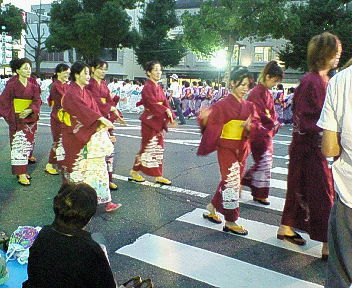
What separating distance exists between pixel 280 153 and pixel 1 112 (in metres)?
5.33

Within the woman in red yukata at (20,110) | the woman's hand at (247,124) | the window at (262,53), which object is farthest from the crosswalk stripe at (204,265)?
the window at (262,53)

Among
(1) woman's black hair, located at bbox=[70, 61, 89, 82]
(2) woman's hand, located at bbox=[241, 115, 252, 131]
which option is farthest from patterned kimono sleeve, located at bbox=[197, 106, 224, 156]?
(1) woman's black hair, located at bbox=[70, 61, 89, 82]

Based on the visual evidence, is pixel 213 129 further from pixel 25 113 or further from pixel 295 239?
pixel 25 113

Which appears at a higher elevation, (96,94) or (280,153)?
(96,94)

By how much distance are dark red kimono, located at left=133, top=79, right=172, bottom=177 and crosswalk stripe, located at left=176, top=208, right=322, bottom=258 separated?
1188mm

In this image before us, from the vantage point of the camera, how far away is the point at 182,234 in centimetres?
414

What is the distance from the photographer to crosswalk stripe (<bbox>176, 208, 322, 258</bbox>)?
12.5 ft

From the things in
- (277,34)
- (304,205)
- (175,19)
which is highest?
(175,19)

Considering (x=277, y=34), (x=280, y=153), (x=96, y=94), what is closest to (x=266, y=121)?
(x=96, y=94)

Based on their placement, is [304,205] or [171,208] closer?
[304,205]

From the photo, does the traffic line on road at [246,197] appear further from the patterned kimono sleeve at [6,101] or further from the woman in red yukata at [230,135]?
the patterned kimono sleeve at [6,101]

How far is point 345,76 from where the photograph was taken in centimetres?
216

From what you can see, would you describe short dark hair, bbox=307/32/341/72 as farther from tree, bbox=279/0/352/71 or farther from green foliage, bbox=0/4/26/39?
green foliage, bbox=0/4/26/39

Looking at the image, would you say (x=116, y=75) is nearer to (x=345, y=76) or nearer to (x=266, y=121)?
(x=266, y=121)
